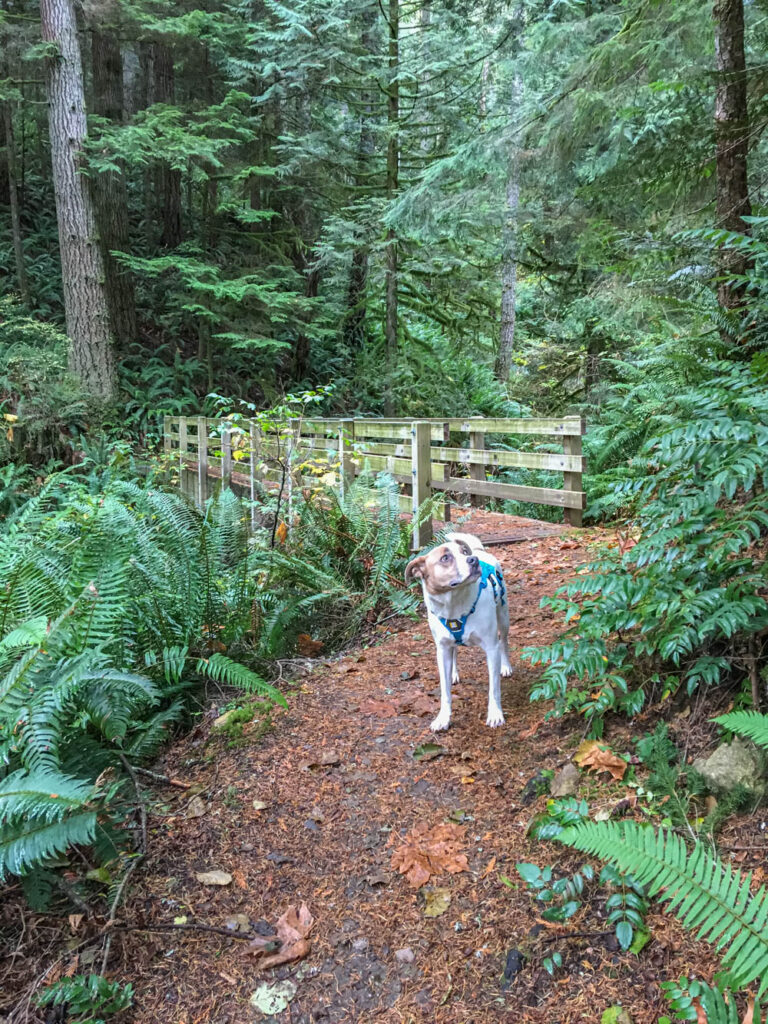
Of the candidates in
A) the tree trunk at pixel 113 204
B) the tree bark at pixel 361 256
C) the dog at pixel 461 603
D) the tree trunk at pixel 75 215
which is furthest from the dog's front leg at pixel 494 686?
the tree trunk at pixel 113 204

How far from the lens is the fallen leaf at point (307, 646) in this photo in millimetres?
4723

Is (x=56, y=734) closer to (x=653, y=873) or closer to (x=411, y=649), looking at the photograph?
(x=653, y=873)

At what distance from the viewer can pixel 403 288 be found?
1720 cm

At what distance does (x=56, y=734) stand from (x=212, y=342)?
12.8 m

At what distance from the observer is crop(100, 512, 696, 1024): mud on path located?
1916mm

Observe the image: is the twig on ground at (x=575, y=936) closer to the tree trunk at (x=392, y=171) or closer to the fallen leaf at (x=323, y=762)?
the fallen leaf at (x=323, y=762)

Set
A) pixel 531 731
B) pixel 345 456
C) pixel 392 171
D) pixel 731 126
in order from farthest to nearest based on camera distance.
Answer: pixel 392 171, pixel 345 456, pixel 731 126, pixel 531 731

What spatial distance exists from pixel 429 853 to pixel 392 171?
13307mm

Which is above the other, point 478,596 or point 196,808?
point 478,596

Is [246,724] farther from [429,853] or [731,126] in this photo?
[731,126]

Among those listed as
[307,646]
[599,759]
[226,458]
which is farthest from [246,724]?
[226,458]

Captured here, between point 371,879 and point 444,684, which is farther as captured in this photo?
point 444,684

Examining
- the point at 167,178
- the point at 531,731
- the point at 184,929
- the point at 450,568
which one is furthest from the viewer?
the point at 167,178

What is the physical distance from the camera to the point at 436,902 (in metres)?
2.25
